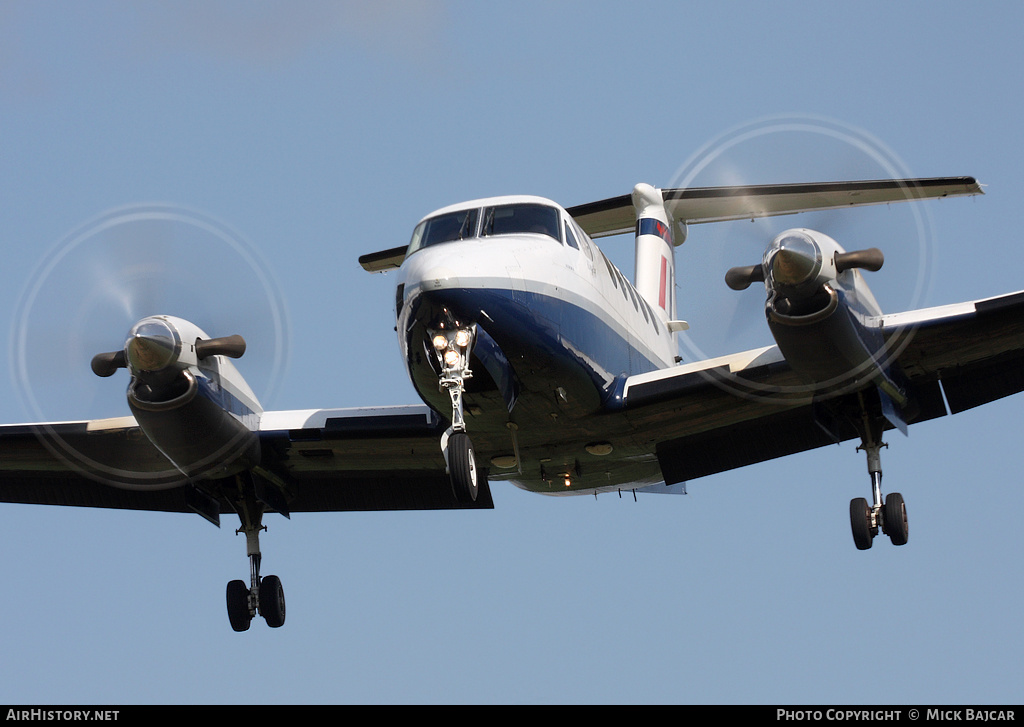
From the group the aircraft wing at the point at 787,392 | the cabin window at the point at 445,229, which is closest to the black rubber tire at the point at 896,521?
the aircraft wing at the point at 787,392

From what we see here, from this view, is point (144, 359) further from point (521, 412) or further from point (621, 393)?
point (621, 393)

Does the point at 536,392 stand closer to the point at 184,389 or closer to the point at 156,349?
the point at 184,389

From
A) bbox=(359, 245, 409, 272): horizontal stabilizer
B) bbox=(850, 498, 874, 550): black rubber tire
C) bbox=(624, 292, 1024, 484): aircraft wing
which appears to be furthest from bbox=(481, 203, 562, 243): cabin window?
bbox=(359, 245, 409, 272): horizontal stabilizer

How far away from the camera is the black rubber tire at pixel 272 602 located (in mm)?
21641

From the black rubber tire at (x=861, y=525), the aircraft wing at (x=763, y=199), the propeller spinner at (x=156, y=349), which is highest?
the aircraft wing at (x=763, y=199)

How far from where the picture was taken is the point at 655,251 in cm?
2572

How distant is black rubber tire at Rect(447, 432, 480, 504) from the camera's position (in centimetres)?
1698

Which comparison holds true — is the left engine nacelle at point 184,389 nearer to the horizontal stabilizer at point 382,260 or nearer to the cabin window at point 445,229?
the cabin window at point 445,229

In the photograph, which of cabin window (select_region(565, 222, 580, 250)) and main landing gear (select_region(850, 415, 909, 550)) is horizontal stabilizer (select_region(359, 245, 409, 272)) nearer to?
cabin window (select_region(565, 222, 580, 250))

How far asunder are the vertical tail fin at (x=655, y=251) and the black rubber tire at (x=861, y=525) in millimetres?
6453

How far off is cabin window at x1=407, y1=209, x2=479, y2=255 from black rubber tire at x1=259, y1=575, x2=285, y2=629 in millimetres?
6040

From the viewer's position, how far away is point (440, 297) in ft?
56.0
